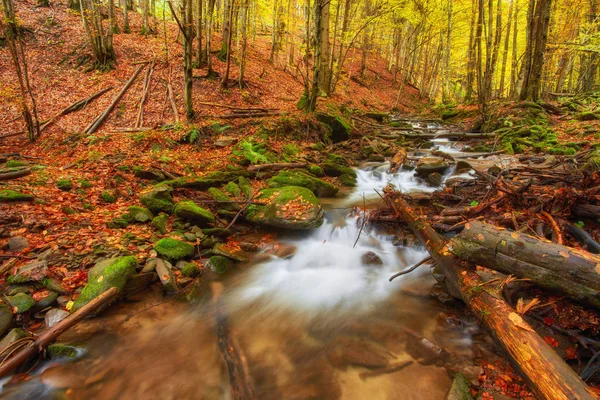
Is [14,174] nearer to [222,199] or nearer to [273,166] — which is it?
[222,199]

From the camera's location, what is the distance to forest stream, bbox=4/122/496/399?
3355 millimetres

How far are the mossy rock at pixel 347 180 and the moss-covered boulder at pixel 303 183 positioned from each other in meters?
0.87

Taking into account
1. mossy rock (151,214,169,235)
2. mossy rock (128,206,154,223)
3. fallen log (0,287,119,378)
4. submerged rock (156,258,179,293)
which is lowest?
submerged rock (156,258,179,293)

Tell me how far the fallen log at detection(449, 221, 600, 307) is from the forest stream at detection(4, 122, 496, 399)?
1.21 meters

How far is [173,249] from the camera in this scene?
206 inches

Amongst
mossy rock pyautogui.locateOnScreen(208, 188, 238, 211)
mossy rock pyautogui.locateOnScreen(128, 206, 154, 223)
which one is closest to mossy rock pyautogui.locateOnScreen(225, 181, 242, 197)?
mossy rock pyautogui.locateOnScreen(208, 188, 238, 211)

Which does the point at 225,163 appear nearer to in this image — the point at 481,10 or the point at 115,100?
the point at 115,100

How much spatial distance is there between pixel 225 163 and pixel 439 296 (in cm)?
656

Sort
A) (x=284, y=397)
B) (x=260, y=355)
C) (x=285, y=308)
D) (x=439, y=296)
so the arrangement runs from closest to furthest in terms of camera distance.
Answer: (x=284, y=397)
(x=260, y=355)
(x=439, y=296)
(x=285, y=308)

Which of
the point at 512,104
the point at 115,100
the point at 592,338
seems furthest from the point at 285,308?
the point at 512,104

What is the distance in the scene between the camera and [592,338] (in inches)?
118

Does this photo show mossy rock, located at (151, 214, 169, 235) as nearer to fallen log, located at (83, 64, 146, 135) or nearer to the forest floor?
the forest floor

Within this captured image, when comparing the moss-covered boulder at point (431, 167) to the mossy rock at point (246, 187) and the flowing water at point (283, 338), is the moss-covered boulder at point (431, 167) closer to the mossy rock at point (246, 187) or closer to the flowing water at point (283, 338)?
the flowing water at point (283, 338)

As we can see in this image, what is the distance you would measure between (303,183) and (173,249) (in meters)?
4.02
